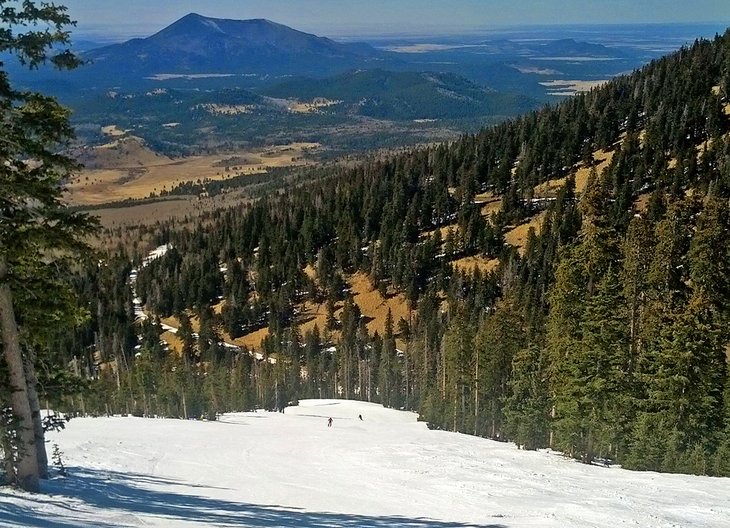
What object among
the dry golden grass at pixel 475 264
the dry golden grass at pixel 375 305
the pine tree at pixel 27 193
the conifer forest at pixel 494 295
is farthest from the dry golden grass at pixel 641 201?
the pine tree at pixel 27 193

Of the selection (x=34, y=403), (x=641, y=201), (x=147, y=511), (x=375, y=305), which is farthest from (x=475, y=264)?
(x=147, y=511)

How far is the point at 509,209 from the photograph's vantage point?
13088 cm

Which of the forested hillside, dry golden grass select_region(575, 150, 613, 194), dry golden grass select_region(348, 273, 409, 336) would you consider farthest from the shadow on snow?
dry golden grass select_region(575, 150, 613, 194)

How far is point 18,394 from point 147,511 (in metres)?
4.43

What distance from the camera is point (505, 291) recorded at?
108125 mm

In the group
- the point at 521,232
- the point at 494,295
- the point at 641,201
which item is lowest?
the point at 494,295

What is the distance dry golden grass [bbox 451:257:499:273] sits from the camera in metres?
124

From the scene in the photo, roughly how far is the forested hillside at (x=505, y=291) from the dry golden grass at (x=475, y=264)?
746 millimetres

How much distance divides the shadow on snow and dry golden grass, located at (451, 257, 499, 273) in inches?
4122

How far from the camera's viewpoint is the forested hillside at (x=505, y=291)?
3691 cm

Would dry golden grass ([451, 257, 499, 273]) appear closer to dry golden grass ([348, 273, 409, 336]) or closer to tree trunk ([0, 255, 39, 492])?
dry golden grass ([348, 273, 409, 336])

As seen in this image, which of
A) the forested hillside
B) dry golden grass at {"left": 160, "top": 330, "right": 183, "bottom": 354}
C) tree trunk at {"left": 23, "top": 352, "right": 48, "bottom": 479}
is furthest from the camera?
dry golden grass at {"left": 160, "top": 330, "right": 183, "bottom": 354}

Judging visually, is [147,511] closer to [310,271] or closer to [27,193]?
[27,193]

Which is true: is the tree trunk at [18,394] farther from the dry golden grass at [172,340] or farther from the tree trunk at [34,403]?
the dry golden grass at [172,340]
